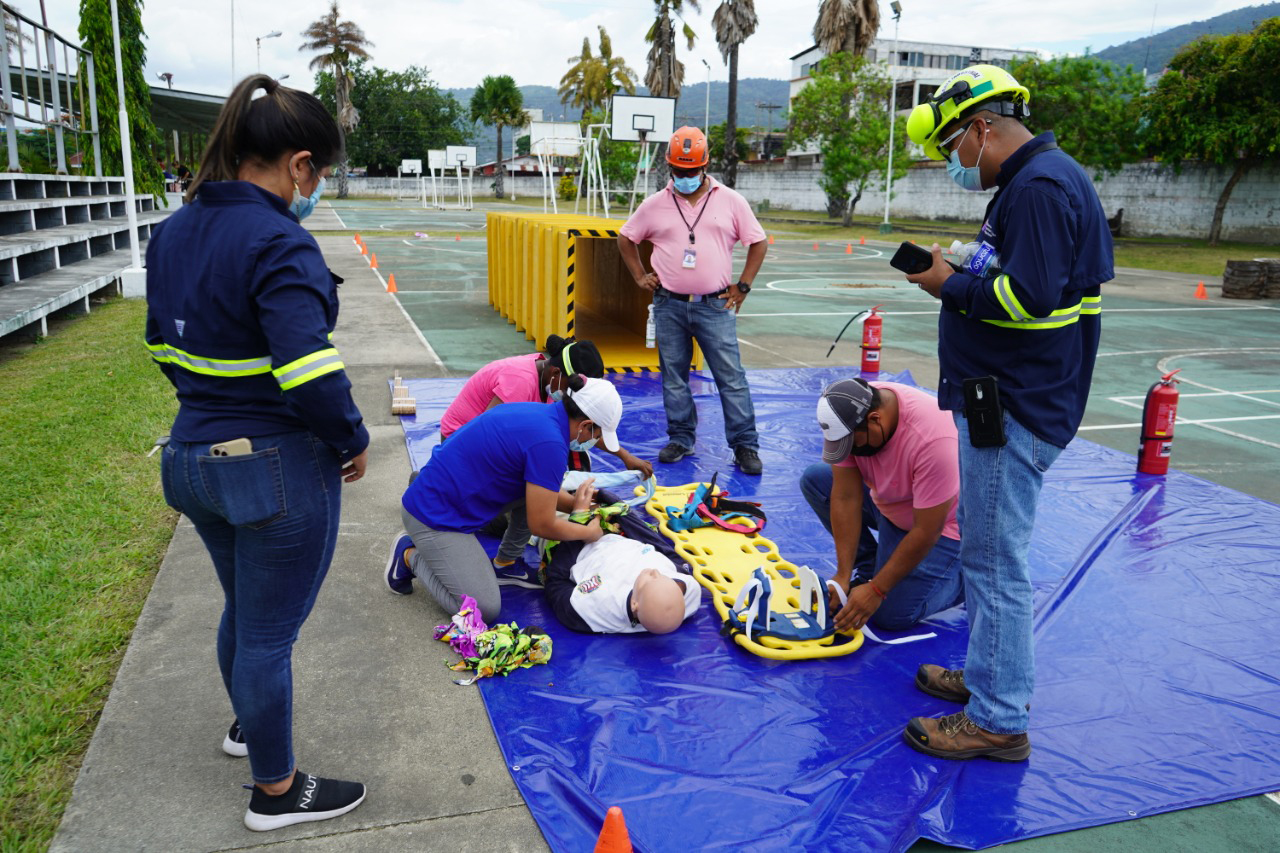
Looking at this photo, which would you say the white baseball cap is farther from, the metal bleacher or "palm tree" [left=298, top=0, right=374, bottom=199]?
"palm tree" [left=298, top=0, right=374, bottom=199]

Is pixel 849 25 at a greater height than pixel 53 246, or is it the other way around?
pixel 849 25

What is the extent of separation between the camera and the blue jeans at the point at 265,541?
2.27 metres

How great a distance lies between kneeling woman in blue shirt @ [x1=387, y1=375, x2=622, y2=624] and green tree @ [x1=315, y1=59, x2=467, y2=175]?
8155cm

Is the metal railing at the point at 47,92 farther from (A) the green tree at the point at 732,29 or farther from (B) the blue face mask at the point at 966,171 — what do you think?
(A) the green tree at the point at 732,29

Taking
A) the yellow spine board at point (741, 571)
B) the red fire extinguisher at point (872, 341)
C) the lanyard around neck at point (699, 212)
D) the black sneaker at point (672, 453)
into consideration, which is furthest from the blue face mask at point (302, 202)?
the red fire extinguisher at point (872, 341)

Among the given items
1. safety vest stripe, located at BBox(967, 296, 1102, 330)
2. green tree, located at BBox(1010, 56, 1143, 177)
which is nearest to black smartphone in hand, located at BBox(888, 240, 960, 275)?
safety vest stripe, located at BBox(967, 296, 1102, 330)

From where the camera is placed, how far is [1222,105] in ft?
90.9

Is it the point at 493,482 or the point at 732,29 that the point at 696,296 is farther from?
the point at 732,29

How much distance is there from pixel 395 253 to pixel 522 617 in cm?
2101

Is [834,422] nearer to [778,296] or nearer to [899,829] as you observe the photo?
[899,829]

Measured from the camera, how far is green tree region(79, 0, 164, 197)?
1891 cm

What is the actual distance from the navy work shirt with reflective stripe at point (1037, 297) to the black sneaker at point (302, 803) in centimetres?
235

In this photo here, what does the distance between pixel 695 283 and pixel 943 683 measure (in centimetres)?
369

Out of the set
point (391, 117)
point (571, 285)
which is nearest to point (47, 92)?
point (571, 285)
